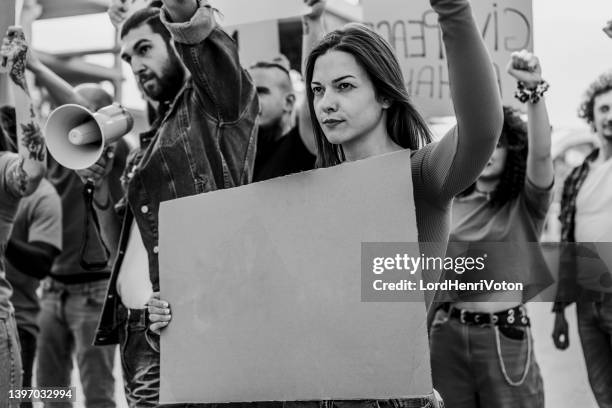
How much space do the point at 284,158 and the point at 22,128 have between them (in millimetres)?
1209

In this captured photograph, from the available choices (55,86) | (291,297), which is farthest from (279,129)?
(291,297)

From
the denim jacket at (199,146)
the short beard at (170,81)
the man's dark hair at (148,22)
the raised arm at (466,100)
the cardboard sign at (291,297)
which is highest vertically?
the man's dark hair at (148,22)

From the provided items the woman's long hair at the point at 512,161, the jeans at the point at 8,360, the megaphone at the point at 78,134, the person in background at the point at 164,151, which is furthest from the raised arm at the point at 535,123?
the jeans at the point at 8,360

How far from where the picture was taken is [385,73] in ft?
6.46

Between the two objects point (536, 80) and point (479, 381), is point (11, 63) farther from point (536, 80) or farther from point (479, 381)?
point (479, 381)

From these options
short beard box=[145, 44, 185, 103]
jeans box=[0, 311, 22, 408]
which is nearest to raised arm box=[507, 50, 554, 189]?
short beard box=[145, 44, 185, 103]

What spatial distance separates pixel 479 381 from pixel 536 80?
4.16 feet

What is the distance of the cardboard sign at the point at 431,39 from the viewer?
3592 millimetres

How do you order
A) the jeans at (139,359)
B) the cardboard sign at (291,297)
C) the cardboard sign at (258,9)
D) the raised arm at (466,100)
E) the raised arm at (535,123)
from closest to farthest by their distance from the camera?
1. the raised arm at (466,100)
2. the cardboard sign at (291,297)
3. the jeans at (139,359)
4. the raised arm at (535,123)
5. the cardboard sign at (258,9)

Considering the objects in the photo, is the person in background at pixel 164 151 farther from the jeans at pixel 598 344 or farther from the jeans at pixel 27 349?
the jeans at pixel 598 344

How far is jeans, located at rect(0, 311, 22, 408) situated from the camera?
2.95 metres

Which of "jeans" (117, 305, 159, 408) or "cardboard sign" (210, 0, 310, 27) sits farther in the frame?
"cardboard sign" (210, 0, 310, 27)
